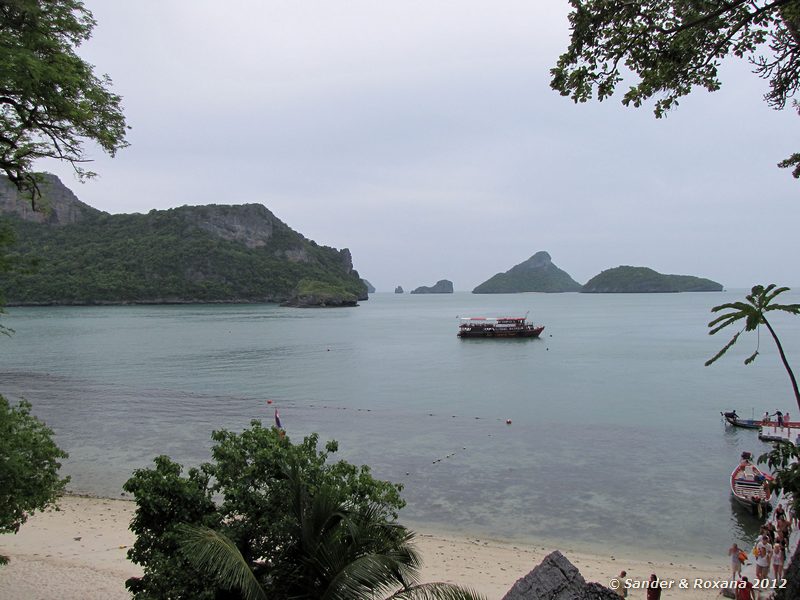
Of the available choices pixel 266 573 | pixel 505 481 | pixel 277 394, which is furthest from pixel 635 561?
pixel 277 394

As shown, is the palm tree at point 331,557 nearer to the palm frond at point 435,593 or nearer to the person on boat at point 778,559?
the palm frond at point 435,593

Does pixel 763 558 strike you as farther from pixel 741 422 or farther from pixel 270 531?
pixel 741 422

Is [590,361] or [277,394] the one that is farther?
[590,361]

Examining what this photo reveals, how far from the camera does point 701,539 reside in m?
15.6

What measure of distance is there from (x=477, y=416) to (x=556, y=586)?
27.0 m

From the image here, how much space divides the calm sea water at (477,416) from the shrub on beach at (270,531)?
1033 centimetres

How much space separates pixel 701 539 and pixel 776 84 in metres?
13.9

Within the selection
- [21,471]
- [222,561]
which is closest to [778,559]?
[222,561]

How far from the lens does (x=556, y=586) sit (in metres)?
5.23

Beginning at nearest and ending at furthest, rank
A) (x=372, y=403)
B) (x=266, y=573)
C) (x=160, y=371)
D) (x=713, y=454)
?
(x=266, y=573) → (x=713, y=454) → (x=372, y=403) → (x=160, y=371)

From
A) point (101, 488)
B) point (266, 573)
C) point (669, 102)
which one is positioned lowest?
point (101, 488)

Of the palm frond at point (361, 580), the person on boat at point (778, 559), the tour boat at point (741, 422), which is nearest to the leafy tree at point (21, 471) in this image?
the palm frond at point (361, 580)

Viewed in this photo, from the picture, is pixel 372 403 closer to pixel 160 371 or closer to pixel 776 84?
pixel 160 371

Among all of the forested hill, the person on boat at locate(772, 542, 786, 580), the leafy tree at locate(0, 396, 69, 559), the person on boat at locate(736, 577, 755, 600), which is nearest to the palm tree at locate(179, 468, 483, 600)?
the leafy tree at locate(0, 396, 69, 559)
